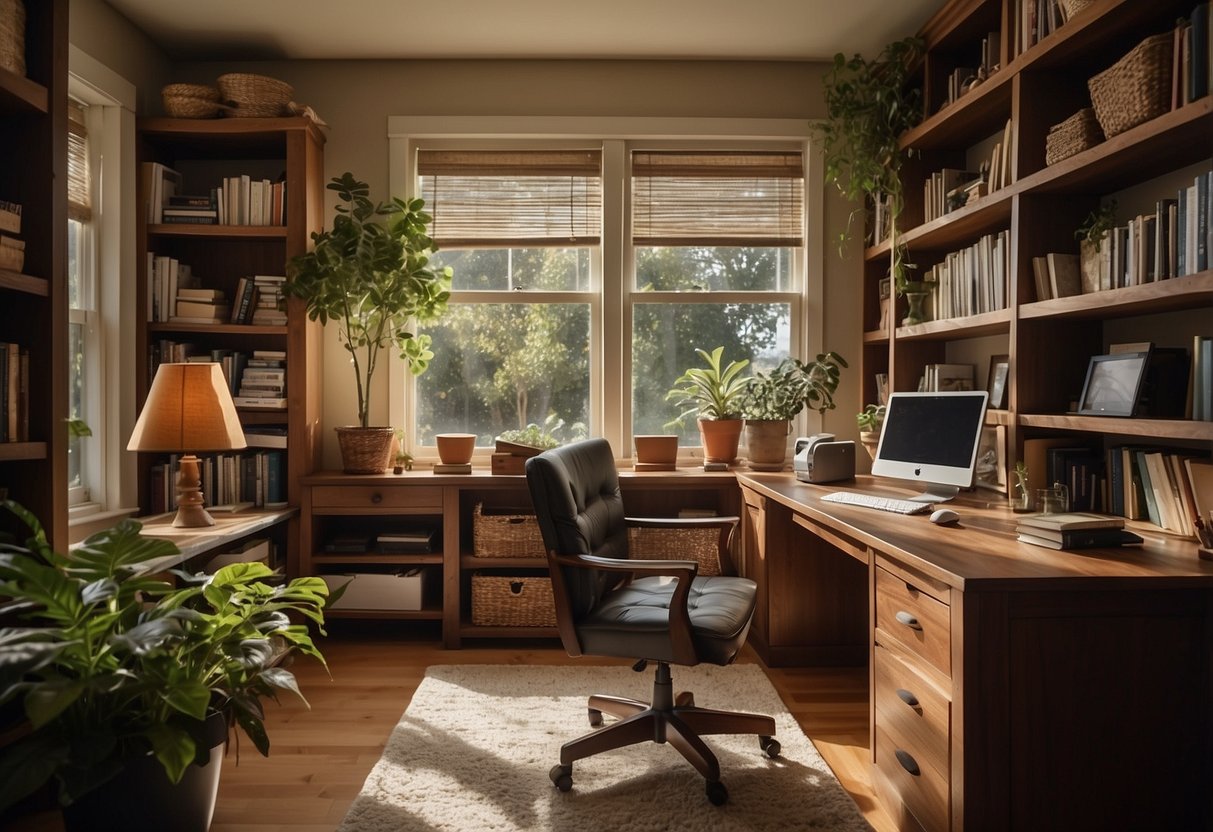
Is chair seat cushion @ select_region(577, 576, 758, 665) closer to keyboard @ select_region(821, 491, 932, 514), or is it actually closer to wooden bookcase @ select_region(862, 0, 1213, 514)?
keyboard @ select_region(821, 491, 932, 514)

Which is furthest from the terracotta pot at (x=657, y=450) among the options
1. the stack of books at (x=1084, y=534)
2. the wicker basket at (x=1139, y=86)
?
Result: the wicker basket at (x=1139, y=86)

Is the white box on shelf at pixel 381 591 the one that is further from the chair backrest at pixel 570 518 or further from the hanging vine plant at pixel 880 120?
the hanging vine plant at pixel 880 120

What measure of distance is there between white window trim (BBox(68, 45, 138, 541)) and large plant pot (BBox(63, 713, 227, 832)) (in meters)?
1.81

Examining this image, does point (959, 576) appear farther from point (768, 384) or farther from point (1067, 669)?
point (768, 384)

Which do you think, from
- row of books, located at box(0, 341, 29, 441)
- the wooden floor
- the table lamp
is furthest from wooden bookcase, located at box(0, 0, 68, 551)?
the wooden floor

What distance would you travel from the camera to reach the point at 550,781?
2.32 metres

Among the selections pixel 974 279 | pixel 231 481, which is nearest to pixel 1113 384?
pixel 974 279

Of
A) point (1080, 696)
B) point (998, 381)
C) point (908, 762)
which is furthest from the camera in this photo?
point (998, 381)

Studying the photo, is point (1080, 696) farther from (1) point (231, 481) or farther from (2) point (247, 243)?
(2) point (247, 243)

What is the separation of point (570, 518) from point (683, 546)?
1444 millimetres

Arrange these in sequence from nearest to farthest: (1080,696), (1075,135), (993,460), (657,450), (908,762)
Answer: (1080,696) → (908,762) → (1075,135) → (993,460) → (657,450)

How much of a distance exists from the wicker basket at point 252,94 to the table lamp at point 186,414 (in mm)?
1364

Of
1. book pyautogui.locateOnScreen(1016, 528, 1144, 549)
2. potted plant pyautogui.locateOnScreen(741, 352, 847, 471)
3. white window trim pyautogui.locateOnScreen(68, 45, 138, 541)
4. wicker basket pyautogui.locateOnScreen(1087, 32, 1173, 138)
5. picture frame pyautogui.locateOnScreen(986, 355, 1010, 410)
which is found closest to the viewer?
book pyautogui.locateOnScreen(1016, 528, 1144, 549)

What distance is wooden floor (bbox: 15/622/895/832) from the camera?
2.19 meters
